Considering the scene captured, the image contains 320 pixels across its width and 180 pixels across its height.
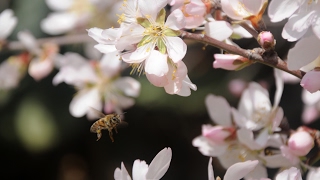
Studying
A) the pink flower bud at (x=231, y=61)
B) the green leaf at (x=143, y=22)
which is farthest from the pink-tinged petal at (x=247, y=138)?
the green leaf at (x=143, y=22)

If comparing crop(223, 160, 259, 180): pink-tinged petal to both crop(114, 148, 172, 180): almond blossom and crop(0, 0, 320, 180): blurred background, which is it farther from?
crop(0, 0, 320, 180): blurred background

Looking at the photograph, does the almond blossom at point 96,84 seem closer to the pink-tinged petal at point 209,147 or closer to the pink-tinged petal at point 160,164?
the pink-tinged petal at point 209,147

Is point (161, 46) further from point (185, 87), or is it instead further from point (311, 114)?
point (311, 114)

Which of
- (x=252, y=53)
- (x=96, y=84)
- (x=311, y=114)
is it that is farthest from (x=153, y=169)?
(x=311, y=114)

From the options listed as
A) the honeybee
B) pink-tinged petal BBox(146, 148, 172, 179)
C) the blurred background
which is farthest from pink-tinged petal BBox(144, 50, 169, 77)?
the blurred background

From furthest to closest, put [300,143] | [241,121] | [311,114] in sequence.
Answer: [311,114] → [241,121] → [300,143]

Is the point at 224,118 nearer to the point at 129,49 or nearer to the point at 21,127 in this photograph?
the point at 129,49

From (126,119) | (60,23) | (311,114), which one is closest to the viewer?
(311,114)
